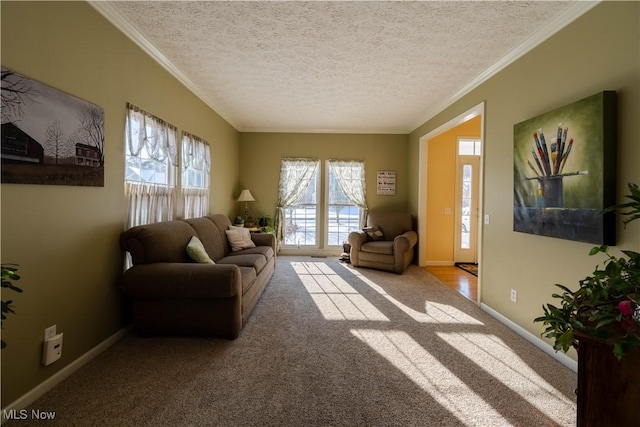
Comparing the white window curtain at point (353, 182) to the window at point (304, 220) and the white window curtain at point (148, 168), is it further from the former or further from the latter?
the white window curtain at point (148, 168)

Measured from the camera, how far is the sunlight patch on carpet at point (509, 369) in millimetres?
1802

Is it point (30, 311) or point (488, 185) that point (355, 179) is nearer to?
point (488, 185)

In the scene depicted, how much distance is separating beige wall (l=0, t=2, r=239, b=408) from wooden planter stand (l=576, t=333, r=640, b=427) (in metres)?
2.77

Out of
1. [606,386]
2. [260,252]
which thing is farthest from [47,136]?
[606,386]

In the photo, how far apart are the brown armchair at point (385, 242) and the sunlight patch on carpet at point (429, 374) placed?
7.31 ft

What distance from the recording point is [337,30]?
247 cm

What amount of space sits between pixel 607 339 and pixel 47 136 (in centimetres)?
293

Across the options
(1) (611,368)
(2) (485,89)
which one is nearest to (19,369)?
(1) (611,368)

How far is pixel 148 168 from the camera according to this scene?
9.69 ft

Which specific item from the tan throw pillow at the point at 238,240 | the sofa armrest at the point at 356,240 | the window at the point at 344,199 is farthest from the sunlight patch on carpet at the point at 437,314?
the window at the point at 344,199

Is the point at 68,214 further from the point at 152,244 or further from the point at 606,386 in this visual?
the point at 606,386

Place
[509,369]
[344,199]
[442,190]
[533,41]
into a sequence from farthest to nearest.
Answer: [344,199] → [442,190] → [533,41] → [509,369]

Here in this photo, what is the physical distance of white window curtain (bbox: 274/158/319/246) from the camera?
6.12m

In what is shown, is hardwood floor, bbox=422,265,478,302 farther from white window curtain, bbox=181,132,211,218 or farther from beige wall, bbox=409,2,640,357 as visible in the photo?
white window curtain, bbox=181,132,211,218
